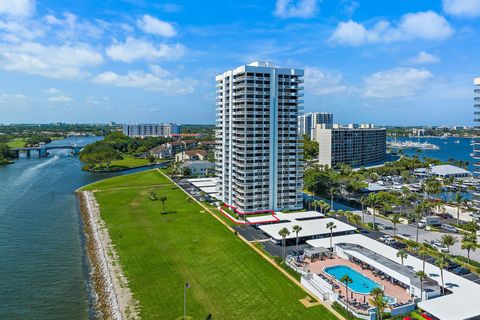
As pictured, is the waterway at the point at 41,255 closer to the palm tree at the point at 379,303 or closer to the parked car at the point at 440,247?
the palm tree at the point at 379,303

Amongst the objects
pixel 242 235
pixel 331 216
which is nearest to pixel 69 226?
pixel 242 235

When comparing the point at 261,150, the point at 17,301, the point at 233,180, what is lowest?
the point at 17,301

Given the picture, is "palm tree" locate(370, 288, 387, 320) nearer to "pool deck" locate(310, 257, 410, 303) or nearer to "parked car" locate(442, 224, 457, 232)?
"pool deck" locate(310, 257, 410, 303)

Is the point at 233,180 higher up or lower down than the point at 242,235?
higher up

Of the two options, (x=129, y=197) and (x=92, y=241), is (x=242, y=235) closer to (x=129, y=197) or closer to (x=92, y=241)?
(x=92, y=241)

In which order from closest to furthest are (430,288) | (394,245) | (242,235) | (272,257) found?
(430,288) → (272,257) → (394,245) → (242,235)

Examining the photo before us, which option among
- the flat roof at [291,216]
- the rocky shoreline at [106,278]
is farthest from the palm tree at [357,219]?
the rocky shoreline at [106,278]

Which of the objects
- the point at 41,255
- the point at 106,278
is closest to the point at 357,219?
the point at 106,278
